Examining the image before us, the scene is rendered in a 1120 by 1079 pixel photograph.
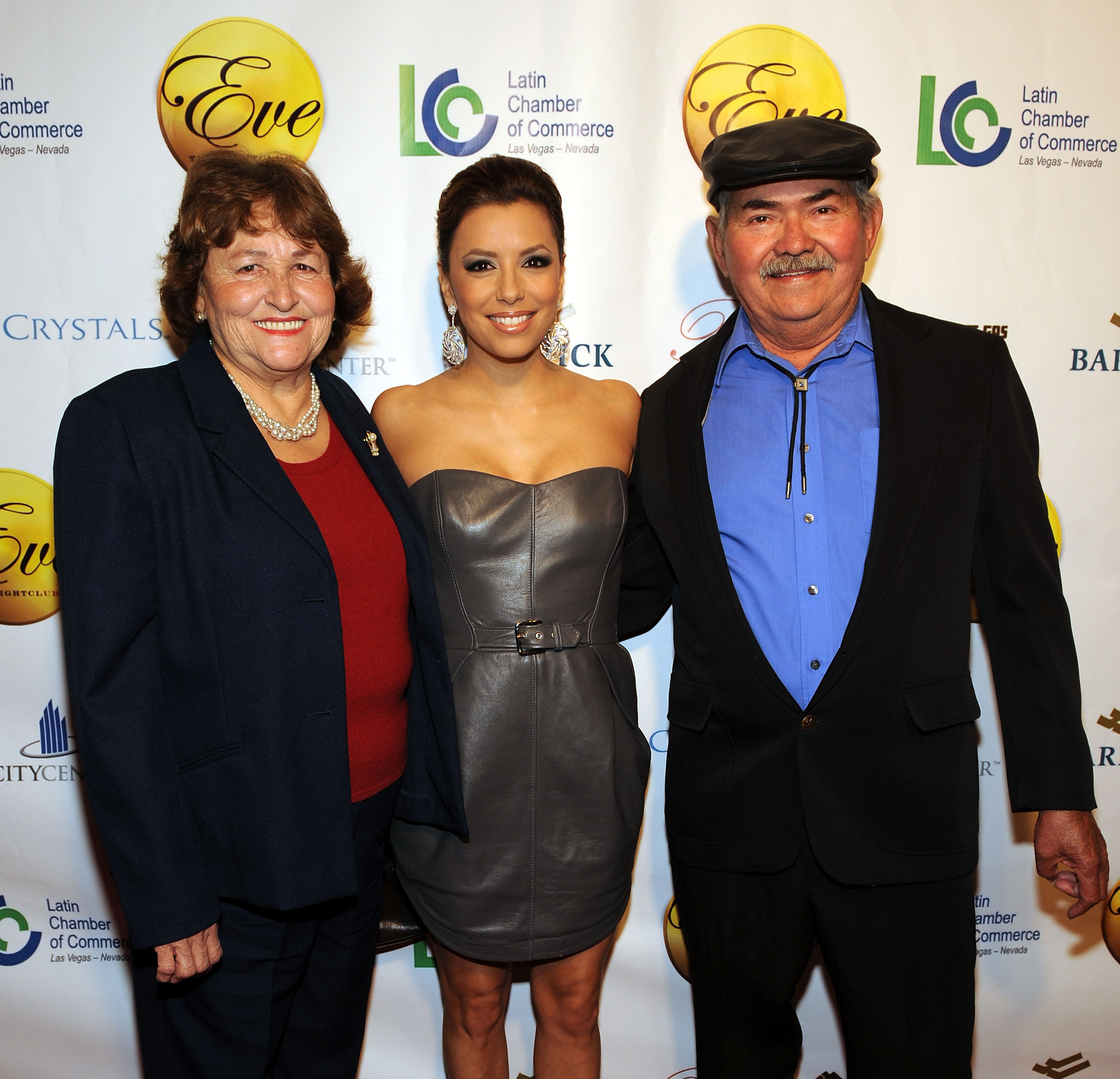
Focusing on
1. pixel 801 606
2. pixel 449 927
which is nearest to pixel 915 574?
pixel 801 606

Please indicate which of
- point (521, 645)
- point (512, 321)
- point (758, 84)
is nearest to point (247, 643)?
point (521, 645)

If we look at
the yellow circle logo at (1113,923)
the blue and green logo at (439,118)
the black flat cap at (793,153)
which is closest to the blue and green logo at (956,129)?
the black flat cap at (793,153)

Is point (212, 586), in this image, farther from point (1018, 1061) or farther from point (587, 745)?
point (1018, 1061)

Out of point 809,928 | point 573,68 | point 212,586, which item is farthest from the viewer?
point 573,68

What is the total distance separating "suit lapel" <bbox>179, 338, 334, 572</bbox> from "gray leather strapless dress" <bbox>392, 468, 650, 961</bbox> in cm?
37

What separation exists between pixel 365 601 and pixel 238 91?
4.68 feet

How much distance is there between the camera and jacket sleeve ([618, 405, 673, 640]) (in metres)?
1.97

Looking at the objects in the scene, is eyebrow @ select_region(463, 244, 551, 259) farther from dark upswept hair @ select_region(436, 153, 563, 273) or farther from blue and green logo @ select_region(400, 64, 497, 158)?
blue and green logo @ select_region(400, 64, 497, 158)

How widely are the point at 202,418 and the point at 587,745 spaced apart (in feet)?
3.21

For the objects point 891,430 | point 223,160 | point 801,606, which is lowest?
point 801,606

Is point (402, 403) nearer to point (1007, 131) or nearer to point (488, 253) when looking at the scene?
point (488, 253)

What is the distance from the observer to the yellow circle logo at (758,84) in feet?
7.19

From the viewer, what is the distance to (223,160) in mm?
1613

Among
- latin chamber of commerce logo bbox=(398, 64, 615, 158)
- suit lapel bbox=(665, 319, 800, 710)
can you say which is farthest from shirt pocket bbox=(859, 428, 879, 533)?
latin chamber of commerce logo bbox=(398, 64, 615, 158)
